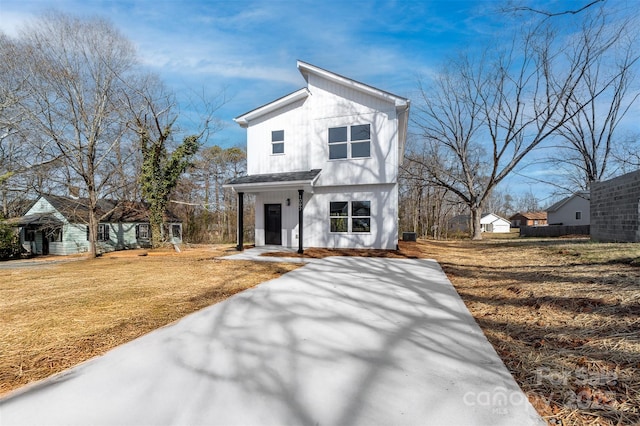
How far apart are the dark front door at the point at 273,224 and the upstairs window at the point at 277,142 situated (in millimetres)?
2416

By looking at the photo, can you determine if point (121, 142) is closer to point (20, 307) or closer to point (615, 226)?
point (20, 307)

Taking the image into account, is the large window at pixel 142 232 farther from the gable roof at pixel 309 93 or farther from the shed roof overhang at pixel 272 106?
the shed roof overhang at pixel 272 106

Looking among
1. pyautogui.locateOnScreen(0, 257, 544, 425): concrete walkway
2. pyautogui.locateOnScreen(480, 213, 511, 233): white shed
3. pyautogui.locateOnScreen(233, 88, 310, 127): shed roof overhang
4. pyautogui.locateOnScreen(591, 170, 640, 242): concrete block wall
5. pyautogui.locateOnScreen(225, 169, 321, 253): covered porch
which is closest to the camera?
pyautogui.locateOnScreen(0, 257, 544, 425): concrete walkway

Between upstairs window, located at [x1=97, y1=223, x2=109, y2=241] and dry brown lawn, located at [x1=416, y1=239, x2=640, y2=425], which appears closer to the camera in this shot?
dry brown lawn, located at [x1=416, y1=239, x2=640, y2=425]

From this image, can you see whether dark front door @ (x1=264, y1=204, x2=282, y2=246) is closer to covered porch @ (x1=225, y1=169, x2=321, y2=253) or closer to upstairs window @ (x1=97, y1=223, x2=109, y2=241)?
covered porch @ (x1=225, y1=169, x2=321, y2=253)

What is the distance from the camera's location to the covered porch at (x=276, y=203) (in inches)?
435

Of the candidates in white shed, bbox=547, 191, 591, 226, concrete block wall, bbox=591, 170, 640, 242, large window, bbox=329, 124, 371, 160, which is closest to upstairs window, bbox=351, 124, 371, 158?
large window, bbox=329, 124, 371, 160

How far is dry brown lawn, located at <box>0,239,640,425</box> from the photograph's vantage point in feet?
6.91

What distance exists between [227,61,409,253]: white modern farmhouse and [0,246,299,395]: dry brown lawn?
175 inches

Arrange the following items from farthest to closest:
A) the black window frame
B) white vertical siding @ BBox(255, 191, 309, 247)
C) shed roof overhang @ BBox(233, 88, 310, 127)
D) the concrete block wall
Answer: the black window frame
white vertical siding @ BBox(255, 191, 309, 247)
shed roof overhang @ BBox(233, 88, 310, 127)
the concrete block wall

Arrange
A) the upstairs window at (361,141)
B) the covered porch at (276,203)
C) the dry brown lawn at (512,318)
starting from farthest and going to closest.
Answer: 1. the upstairs window at (361,141)
2. the covered porch at (276,203)
3. the dry brown lawn at (512,318)

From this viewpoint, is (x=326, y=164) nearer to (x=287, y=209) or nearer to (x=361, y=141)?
(x=361, y=141)

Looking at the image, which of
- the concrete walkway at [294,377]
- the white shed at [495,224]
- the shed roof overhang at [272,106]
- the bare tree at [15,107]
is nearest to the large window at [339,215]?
the shed roof overhang at [272,106]

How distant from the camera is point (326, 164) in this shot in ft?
38.4
